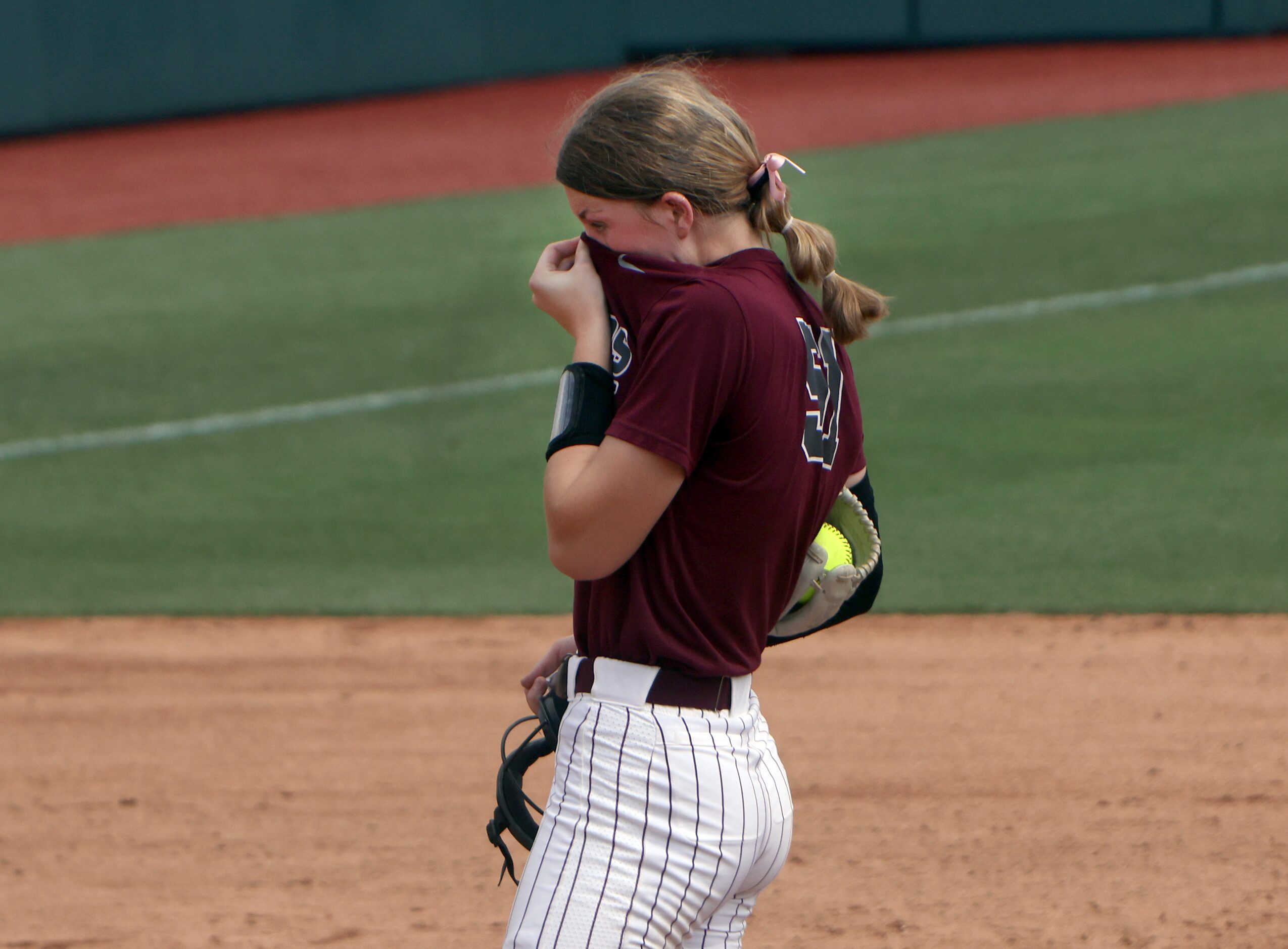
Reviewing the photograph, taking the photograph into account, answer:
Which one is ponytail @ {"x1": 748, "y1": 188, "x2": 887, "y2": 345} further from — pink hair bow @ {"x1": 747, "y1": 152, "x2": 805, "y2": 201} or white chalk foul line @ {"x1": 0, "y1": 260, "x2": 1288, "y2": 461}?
white chalk foul line @ {"x1": 0, "y1": 260, "x2": 1288, "y2": 461}

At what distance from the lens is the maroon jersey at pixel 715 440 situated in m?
1.97

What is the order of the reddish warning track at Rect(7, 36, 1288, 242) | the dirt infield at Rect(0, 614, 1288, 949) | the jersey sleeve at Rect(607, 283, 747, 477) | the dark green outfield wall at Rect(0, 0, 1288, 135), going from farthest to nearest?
the dark green outfield wall at Rect(0, 0, 1288, 135) → the reddish warning track at Rect(7, 36, 1288, 242) → the dirt infield at Rect(0, 614, 1288, 949) → the jersey sleeve at Rect(607, 283, 747, 477)

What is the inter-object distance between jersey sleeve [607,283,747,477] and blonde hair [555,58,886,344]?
0.57 feet

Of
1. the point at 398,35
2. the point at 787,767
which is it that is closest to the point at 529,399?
the point at 787,767

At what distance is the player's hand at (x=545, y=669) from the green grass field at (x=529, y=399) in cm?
357

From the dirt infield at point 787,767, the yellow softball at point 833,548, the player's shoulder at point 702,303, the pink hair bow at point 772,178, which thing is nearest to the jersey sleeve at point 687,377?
the player's shoulder at point 702,303

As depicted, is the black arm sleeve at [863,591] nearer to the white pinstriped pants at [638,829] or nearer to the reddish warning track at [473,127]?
the white pinstriped pants at [638,829]

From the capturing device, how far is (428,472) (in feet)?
25.4

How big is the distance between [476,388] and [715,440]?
720 cm

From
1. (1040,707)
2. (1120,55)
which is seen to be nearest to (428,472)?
(1040,707)

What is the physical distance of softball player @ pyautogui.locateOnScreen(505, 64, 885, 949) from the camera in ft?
6.53

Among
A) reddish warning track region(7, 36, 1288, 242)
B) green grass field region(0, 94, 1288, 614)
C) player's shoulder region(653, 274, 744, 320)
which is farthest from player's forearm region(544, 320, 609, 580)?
reddish warning track region(7, 36, 1288, 242)

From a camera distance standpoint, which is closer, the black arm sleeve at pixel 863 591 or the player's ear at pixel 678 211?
the player's ear at pixel 678 211

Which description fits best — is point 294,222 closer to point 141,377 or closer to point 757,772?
point 141,377
